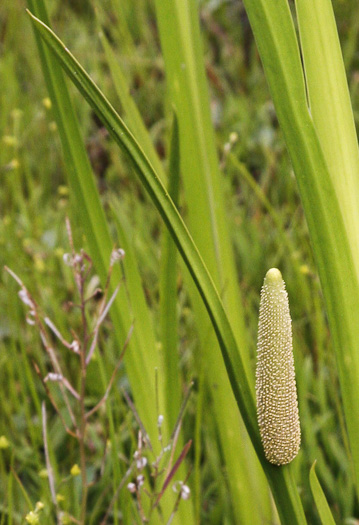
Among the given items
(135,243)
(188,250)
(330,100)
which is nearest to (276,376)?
(188,250)

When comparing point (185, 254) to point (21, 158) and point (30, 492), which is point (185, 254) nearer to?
point (30, 492)

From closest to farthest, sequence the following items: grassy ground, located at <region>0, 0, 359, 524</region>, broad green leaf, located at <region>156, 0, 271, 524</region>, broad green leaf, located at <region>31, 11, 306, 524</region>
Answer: broad green leaf, located at <region>31, 11, 306, 524</region>
broad green leaf, located at <region>156, 0, 271, 524</region>
grassy ground, located at <region>0, 0, 359, 524</region>

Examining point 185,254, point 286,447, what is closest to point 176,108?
point 185,254

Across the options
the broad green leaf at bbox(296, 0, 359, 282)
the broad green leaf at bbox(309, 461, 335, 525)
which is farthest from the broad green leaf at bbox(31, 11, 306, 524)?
A: the broad green leaf at bbox(296, 0, 359, 282)

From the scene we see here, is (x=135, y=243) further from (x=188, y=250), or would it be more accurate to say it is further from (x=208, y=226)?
(x=188, y=250)

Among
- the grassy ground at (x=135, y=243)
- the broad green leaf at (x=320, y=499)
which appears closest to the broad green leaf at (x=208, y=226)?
the grassy ground at (x=135, y=243)

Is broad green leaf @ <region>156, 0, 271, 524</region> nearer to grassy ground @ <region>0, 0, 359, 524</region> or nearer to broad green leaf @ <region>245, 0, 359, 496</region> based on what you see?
grassy ground @ <region>0, 0, 359, 524</region>
